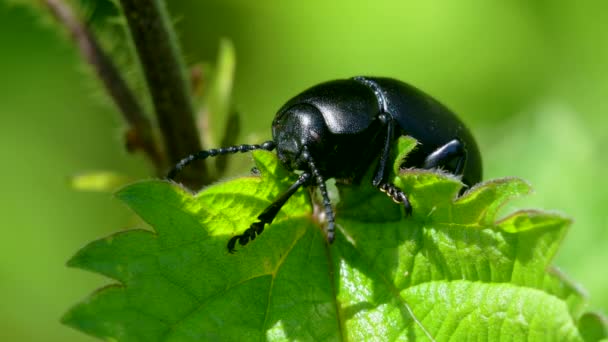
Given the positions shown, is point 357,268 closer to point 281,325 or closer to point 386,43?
point 281,325

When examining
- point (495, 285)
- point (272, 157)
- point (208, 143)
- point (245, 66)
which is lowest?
point (495, 285)

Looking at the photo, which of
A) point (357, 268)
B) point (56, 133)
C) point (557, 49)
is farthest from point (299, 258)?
point (56, 133)

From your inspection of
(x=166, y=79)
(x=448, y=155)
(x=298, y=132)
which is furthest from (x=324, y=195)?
(x=166, y=79)

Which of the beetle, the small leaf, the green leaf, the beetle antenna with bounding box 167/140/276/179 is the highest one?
the small leaf

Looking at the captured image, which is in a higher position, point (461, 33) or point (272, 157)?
point (461, 33)

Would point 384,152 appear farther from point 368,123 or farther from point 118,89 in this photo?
point 118,89

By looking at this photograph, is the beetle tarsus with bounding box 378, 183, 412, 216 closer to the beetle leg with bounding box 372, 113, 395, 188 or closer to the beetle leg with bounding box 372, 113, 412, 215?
the beetle leg with bounding box 372, 113, 412, 215

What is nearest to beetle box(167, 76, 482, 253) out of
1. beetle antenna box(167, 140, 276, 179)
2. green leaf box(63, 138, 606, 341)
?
beetle antenna box(167, 140, 276, 179)
